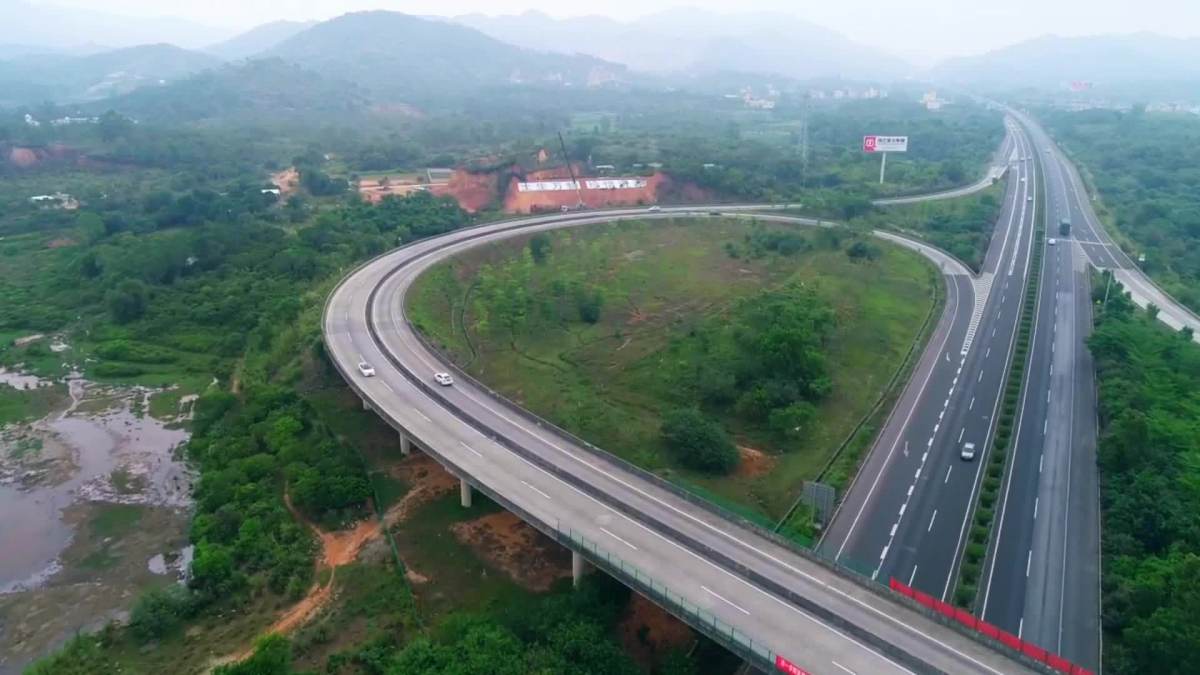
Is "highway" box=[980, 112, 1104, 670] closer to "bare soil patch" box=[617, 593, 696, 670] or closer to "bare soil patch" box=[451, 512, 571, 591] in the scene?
"bare soil patch" box=[617, 593, 696, 670]

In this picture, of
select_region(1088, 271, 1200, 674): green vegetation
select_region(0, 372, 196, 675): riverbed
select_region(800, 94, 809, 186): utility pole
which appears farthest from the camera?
select_region(800, 94, 809, 186): utility pole

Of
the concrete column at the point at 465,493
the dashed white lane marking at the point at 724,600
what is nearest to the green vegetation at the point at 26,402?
the concrete column at the point at 465,493

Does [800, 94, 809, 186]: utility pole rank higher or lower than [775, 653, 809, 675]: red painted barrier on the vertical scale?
higher

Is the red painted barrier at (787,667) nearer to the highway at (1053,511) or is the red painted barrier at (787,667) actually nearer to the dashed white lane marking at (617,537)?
the dashed white lane marking at (617,537)

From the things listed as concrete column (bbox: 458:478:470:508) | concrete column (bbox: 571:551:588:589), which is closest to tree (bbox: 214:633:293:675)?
concrete column (bbox: 571:551:588:589)

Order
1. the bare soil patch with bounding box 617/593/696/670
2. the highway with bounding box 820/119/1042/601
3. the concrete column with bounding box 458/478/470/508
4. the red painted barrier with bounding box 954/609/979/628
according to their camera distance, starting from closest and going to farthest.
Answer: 1. the red painted barrier with bounding box 954/609/979/628
2. the bare soil patch with bounding box 617/593/696/670
3. the highway with bounding box 820/119/1042/601
4. the concrete column with bounding box 458/478/470/508

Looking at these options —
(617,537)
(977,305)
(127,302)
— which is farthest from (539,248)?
(617,537)

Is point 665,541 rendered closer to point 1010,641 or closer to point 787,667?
point 787,667

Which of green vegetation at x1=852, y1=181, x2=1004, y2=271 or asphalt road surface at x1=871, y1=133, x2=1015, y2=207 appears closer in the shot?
green vegetation at x1=852, y1=181, x2=1004, y2=271
